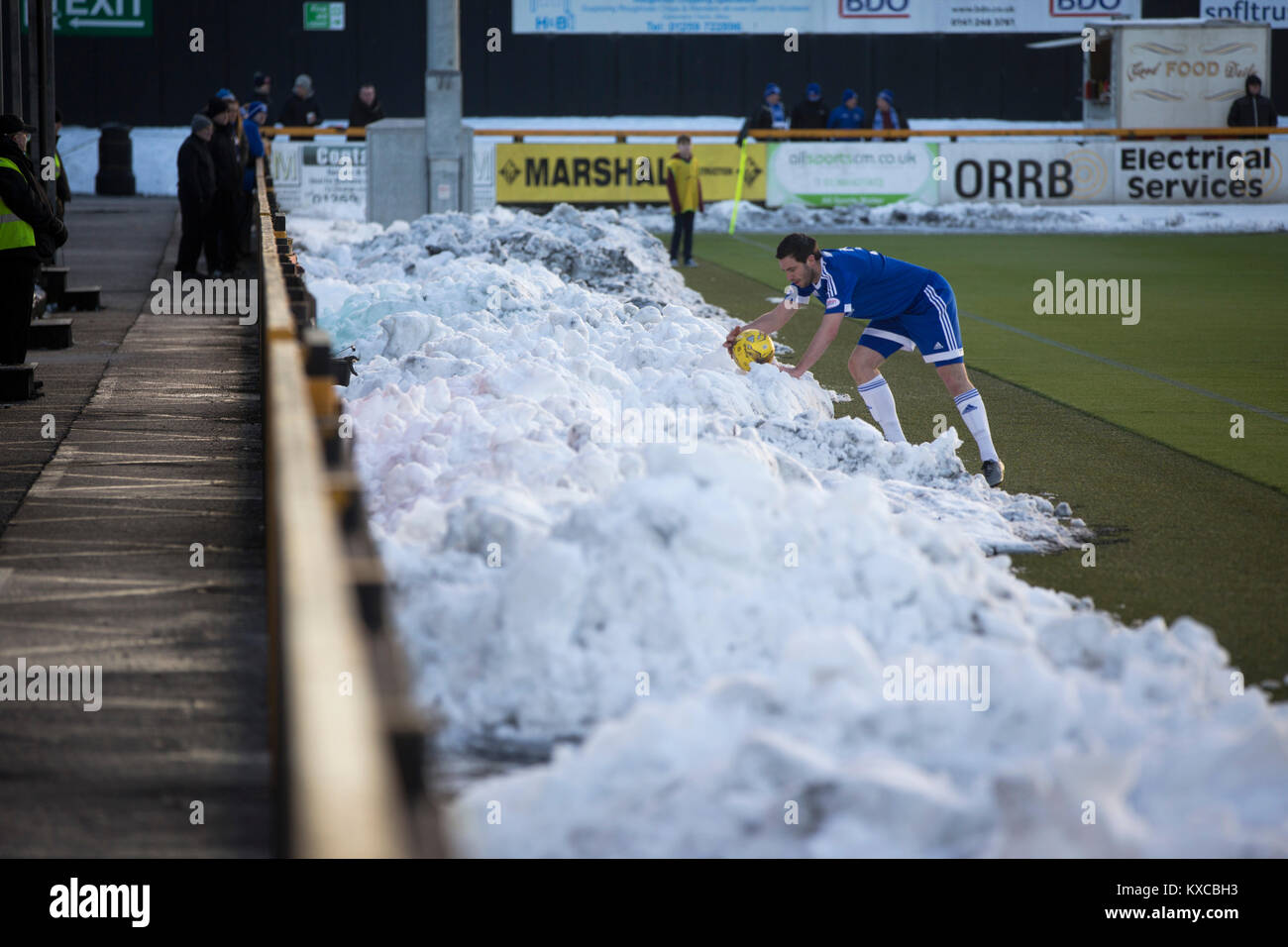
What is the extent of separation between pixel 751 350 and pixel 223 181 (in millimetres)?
9051

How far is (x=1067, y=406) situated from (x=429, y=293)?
5912 mm

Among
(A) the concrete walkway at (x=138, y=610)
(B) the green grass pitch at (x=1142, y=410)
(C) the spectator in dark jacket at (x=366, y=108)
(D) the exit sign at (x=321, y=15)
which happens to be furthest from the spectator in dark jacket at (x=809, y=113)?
(A) the concrete walkway at (x=138, y=610)

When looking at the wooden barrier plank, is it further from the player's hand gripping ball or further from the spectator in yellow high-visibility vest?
the spectator in yellow high-visibility vest

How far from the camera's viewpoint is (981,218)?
3108cm

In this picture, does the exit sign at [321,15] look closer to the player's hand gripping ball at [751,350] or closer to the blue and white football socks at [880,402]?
the player's hand gripping ball at [751,350]

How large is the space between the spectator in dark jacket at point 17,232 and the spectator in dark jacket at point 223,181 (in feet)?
20.7

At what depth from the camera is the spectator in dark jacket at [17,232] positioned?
1086 cm

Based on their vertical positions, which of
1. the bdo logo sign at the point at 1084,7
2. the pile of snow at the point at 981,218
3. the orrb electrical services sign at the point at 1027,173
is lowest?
the pile of snow at the point at 981,218

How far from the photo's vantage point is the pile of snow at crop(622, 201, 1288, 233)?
30672mm

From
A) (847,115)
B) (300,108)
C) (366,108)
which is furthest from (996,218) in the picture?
(300,108)

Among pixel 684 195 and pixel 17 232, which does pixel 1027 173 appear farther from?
pixel 17 232

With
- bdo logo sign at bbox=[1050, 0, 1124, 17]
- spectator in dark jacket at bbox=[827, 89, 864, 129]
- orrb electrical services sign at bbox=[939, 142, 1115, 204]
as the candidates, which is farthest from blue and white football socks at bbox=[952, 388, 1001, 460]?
bdo logo sign at bbox=[1050, 0, 1124, 17]

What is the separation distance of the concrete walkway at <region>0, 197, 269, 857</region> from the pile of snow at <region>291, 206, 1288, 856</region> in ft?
2.19
